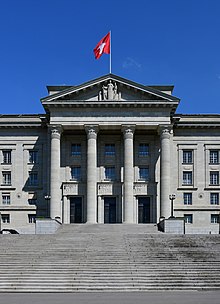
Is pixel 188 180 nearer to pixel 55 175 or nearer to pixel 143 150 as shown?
pixel 143 150

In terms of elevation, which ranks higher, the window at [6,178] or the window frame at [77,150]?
the window frame at [77,150]

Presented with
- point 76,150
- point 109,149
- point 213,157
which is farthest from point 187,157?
point 76,150

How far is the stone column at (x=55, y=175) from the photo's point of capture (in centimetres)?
6169

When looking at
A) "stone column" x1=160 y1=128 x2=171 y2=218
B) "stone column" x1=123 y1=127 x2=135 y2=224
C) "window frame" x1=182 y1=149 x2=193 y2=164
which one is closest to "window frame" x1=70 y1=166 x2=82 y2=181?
"stone column" x1=123 y1=127 x2=135 y2=224

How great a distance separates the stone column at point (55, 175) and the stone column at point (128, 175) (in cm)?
796

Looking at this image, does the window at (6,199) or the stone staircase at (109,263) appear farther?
the window at (6,199)

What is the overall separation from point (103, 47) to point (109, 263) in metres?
36.9

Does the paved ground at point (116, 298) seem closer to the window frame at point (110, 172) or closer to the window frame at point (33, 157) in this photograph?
the window frame at point (110, 172)

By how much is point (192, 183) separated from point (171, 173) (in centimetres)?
306

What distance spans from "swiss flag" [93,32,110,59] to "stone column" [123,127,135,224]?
31.4 ft

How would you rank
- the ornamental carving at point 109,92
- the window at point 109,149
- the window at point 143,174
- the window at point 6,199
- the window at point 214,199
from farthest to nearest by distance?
the window at point 6,199 < the window at point 214,199 < the window at point 109,149 < the window at point 143,174 < the ornamental carving at point 109,92

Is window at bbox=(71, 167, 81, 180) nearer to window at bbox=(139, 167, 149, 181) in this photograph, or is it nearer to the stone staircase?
window at bbox=(139, 167, 149, 181)

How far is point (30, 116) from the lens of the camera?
6838 cm

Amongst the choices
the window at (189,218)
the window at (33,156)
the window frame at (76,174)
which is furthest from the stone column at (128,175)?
the window at (33,156)
